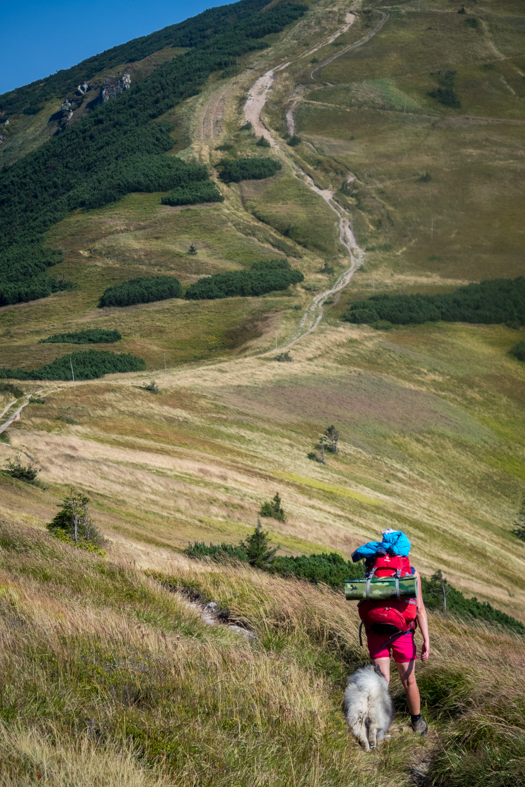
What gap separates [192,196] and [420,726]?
565 ft

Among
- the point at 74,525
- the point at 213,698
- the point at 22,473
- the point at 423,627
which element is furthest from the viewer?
the point at 22,473

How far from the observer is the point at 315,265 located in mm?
144250

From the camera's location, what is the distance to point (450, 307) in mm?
124812

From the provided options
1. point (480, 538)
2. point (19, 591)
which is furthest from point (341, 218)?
point (19, 591)

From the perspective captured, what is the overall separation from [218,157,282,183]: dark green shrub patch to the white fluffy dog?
603 feet

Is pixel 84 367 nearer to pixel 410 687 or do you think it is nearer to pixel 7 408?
pixel 7 408

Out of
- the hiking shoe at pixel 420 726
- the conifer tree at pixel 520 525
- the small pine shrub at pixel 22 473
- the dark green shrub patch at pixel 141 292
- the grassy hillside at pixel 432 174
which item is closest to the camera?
the hiking shoe at pixel 420 726

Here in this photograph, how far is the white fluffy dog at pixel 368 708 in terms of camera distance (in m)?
4.93

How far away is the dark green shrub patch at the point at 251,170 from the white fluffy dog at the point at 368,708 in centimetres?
18383

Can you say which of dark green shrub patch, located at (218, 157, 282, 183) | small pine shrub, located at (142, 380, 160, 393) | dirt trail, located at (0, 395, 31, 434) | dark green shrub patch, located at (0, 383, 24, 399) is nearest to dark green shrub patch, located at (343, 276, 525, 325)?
small pine shrub, located at (142, 380, 160, 393)

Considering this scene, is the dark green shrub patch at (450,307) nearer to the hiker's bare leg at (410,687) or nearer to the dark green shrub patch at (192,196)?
the dark green shrub patch at (192,196)

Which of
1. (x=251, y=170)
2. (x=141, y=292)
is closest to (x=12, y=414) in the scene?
(x=141, y=292)

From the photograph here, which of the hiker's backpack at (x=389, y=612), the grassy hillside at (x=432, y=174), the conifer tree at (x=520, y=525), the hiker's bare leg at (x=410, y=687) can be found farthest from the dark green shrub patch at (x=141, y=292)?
the hiker's bare leg at (x=410, y=687)

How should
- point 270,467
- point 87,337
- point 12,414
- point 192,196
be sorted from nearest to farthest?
point 12,414 → point 270,467 → point 87,337 → point 192,196
